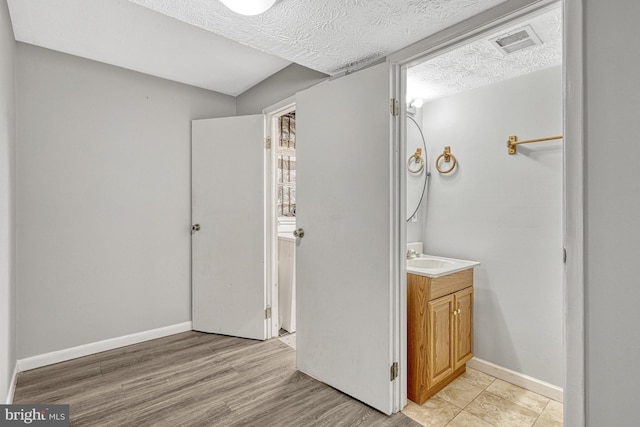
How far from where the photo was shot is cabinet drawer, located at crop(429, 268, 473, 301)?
1.96 meters

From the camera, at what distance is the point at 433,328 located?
6.43 ft

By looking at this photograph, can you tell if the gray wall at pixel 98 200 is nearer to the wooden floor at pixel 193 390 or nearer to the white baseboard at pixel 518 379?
the wooden floor at pixel 193 390

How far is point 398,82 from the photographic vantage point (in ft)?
5.90

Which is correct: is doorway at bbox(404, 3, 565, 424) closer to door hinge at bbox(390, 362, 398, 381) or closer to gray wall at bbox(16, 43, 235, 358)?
door hinge at bbox(390, 362, 398, 381)

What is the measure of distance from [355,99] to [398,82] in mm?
262

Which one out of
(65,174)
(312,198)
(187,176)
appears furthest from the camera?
(187,176)

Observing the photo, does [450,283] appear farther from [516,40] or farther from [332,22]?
[332,22]

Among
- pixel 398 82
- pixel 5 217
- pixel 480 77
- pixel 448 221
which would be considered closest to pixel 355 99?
pixel 398 82

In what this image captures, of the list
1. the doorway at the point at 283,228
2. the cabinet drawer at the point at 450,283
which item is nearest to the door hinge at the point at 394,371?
the cabinet drawer at the point at 450,283

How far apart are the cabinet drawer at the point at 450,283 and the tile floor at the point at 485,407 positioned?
64cm

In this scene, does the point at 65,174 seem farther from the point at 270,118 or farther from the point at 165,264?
the point at 270,118

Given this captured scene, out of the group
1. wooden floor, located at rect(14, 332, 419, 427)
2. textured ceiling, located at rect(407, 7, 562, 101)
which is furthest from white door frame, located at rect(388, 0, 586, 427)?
wooden floor, located at rect(14, 332, 419, 427)

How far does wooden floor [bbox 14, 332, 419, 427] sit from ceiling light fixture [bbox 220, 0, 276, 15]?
205 centimetres

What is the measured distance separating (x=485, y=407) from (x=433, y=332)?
0.52 meters
